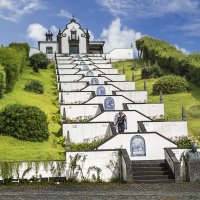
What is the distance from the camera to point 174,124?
92.4 ft

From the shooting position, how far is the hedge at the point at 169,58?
48812 millimetres

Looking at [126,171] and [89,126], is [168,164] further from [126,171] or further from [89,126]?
[89,126]

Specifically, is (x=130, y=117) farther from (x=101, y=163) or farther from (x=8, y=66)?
(x=8, y=66)

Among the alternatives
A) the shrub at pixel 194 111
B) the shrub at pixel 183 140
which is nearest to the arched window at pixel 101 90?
the shrub at pixel 194 111

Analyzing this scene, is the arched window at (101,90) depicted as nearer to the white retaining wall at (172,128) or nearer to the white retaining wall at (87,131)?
the white retaining wall at (87,131)

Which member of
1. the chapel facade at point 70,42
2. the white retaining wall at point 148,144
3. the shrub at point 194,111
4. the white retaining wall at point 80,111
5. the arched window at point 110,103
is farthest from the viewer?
the chapel facade at point 70,42

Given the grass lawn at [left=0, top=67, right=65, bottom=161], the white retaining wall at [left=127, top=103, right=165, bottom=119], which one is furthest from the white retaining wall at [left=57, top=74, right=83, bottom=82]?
the white retaining wall at [left=127, top=103, right=165, bottom=119]

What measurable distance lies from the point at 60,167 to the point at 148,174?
4.44 m

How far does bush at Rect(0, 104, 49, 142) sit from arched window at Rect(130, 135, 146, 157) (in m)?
6.24

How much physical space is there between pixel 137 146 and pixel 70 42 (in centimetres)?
5799

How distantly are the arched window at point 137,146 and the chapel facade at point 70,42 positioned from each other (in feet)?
186

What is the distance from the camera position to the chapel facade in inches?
3091

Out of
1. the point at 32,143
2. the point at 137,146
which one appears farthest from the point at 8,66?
the point at 137,146

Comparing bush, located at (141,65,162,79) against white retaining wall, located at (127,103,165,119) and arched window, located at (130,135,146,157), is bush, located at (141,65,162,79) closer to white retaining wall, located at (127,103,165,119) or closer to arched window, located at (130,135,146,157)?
white retaining wall, located at (127,103,165,119)
